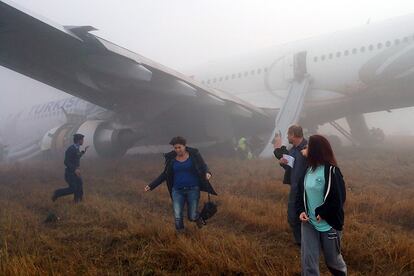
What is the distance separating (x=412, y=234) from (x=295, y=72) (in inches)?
377

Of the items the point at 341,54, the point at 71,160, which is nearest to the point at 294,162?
the point at 71,160

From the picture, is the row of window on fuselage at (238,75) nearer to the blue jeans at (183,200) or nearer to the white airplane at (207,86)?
the white airplane at (207,86)

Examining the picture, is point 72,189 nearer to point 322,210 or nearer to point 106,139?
point 106,139

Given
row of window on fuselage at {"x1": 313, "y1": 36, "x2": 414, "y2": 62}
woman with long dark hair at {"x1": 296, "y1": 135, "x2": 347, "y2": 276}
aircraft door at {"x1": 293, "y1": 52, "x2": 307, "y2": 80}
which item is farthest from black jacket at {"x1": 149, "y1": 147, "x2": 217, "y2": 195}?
aircraft door at {"x1": 293, "y1": 52, "x2": 307, "y2": 80}

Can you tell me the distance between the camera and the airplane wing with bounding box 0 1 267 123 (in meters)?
10.3

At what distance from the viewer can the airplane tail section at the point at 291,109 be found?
43.0 feet

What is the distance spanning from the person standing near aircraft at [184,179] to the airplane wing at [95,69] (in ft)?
20.2

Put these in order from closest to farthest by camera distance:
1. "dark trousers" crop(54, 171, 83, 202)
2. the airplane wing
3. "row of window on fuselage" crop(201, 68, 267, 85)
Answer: "dark trousers" crop(54, 171, 83, 202)
the airplane wing
"row of window on fuselage" crop(201, 68, 267, 85)

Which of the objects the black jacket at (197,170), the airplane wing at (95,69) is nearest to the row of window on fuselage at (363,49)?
the airplane wing at (95,69)

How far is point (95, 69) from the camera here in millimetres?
11578

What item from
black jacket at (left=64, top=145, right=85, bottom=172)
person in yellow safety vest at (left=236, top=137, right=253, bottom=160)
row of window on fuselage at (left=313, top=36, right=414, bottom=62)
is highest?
row of window on fuselage at (left=313, top=36, right=414, bottom=62)

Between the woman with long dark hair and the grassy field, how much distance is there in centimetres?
68

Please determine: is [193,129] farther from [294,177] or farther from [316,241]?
[316,241]

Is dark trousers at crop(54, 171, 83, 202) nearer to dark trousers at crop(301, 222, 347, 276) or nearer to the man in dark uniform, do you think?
the man in dark uniform
